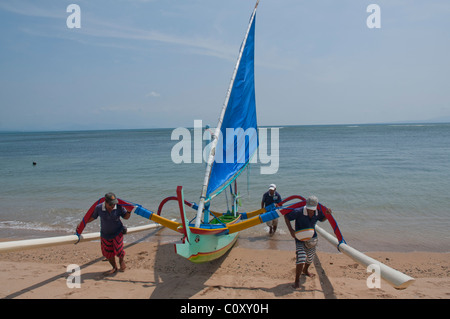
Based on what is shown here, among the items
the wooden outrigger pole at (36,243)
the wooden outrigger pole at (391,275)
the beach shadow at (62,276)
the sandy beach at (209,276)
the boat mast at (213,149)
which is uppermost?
the boat mast at (213,149)

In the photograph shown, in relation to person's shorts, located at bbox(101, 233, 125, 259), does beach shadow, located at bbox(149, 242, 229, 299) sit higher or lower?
lower

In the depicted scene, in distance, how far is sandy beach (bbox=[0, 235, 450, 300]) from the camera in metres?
4.54

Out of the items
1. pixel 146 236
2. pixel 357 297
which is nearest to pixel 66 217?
pixel 146 236

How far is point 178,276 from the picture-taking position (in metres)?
5.27

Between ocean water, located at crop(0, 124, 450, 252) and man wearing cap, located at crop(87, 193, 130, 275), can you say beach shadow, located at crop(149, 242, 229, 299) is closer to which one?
man wearing cap, located at crop(87, 193, 130, 275)

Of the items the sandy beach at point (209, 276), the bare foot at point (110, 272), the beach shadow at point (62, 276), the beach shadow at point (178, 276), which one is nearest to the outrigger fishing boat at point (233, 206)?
the beach shadow at point (178, 276)

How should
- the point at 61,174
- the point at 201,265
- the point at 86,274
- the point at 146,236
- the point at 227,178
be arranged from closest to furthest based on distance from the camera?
the point at 86,274
the point at 201,265
the point at 227,178
the point at 146,236
the point at 61,174

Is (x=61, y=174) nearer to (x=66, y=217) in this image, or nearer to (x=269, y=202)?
(x=66, y=217)

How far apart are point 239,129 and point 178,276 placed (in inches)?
151

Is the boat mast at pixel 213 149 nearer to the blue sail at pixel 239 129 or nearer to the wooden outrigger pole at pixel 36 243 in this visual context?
the blue sail at pixel 239 129

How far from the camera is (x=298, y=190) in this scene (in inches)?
544

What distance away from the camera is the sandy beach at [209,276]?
4.54m

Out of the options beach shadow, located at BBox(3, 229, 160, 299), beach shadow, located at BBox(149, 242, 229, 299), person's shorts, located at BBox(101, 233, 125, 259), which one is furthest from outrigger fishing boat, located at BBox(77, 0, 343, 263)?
beach shadow, located at BBox(3, 229, 160, 299)
